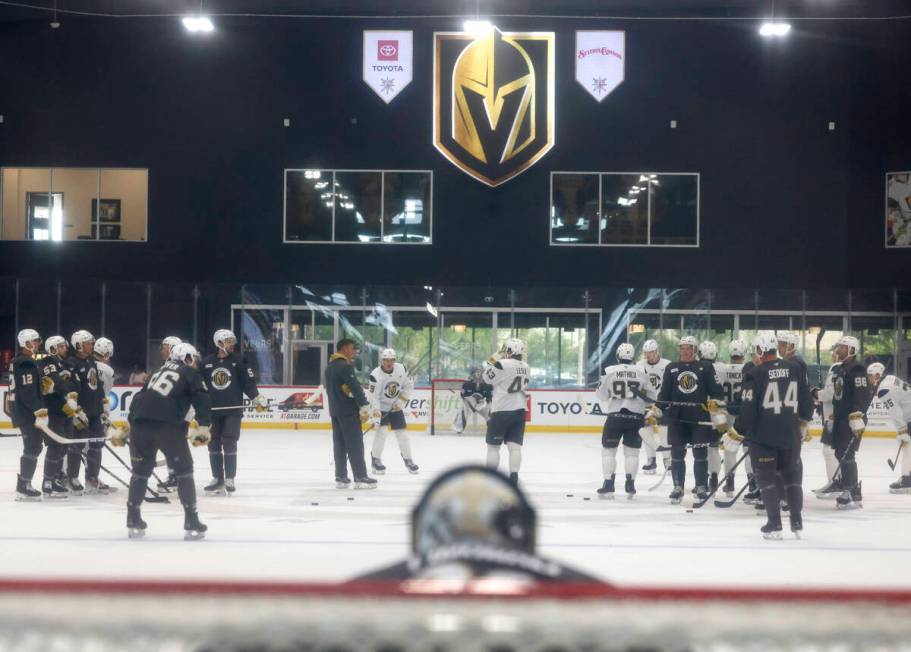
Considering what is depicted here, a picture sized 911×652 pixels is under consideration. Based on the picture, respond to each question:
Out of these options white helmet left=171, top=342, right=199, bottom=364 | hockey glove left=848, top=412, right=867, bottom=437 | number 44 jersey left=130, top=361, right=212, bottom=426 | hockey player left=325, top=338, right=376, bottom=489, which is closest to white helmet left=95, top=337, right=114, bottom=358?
hockey player left=325, top=338, right=376, bottom=489

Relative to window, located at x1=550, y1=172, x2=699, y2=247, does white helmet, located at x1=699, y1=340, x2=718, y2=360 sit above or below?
below

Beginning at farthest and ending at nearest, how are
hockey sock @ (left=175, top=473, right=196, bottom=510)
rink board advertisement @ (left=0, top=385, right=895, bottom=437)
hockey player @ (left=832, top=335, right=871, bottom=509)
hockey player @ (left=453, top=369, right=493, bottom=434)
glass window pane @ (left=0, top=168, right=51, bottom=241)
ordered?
glass window pane @ (left=0, top=168, right=51, bottom=241) → rink board advertisement @ (left=0, top=385, right=895, bottom=437) → hockey player @ (left=453, top=369, right=493, bottom=434) → hockey player @ (left=832, top=335, right=871, bottom=509) → hockey sock @ (left=175, top=473, right=196, bottom=510)

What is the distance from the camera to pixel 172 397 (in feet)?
28.2

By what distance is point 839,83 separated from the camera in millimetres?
26172

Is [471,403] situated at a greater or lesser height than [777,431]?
lesser

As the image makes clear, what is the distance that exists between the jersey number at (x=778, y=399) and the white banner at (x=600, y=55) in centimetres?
1827

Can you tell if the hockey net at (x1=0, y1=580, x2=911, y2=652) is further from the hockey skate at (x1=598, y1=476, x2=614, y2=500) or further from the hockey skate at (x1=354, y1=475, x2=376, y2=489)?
the hockey skate at (x1=354, y1=475, x2=376, y2=489)

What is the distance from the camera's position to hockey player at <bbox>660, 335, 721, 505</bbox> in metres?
11.4

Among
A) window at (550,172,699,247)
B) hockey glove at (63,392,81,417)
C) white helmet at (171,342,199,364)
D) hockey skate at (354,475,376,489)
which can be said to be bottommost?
hockey skate at (354,475,376,489)

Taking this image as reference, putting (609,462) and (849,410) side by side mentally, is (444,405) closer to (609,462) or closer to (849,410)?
(609,462)

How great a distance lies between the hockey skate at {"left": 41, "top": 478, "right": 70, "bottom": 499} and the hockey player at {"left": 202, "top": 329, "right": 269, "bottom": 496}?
57.3 inches

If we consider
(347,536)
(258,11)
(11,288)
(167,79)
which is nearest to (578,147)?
(258,11)

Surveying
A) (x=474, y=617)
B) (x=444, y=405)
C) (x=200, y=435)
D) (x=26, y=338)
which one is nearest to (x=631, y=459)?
(x=200, y=435)

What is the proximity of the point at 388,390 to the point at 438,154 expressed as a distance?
13.0 metres
